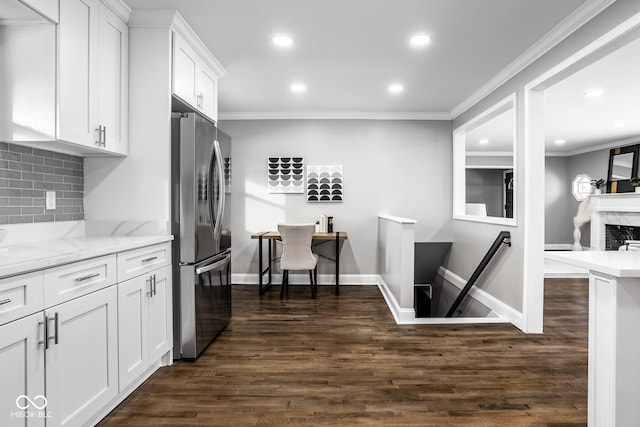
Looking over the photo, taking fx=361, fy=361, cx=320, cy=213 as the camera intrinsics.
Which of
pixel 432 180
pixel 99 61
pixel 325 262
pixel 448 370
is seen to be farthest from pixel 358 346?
pixel 432 180

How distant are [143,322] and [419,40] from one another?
2898 mm

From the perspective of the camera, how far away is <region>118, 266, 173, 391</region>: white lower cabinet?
2.00 meters

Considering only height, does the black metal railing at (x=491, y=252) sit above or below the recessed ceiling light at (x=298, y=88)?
below

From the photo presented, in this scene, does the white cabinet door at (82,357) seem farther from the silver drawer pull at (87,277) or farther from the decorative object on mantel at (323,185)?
the decorative object on mantel at (323,185)

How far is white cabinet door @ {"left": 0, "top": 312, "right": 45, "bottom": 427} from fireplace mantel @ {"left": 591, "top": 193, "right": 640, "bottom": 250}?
8.50 m

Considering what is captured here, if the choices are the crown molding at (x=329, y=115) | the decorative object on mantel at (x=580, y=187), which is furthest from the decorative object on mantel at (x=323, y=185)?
the decorative object on mantel at (x=580, y=187)

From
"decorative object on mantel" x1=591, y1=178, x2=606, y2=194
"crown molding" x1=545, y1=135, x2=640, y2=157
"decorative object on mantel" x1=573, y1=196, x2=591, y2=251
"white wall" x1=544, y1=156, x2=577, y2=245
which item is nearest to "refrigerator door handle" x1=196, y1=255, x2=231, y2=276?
"decorative object on mantel" x1=591, y1=178, x2=606, y2=194

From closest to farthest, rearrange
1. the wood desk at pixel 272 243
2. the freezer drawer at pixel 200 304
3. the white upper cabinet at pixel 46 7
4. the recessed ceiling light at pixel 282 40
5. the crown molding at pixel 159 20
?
the white upper cabinet at pixel 46 7 < the crown molding at pixel 159 20 < the freezer drawer at pixel 200 304 < the recessed ceiling light at pixel 282 40 < the wood desk at pixel 272 243

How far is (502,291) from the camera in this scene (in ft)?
12.4

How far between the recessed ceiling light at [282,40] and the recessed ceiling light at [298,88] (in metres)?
0.97

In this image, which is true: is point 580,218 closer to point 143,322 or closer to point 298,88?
point 298,88

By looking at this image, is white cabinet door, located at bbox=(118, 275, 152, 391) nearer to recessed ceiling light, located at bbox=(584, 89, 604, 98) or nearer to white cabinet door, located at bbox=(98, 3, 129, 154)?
white cabinet door, located at bbox=(98, 3, 129, 154)

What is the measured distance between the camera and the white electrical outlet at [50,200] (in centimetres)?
223

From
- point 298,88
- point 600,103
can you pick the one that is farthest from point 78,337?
point 600,103
